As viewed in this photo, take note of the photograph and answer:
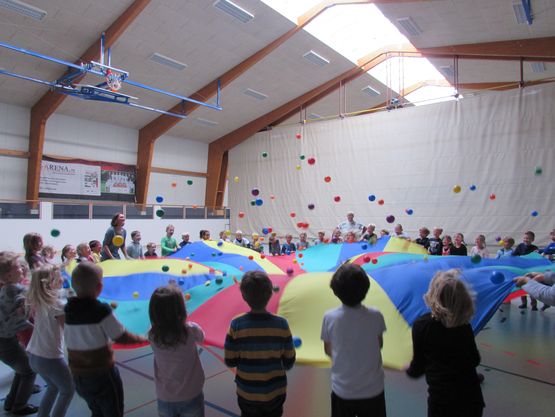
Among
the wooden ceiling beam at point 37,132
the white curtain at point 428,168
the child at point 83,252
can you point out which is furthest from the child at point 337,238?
the wooden ceiling beam at point 37,132

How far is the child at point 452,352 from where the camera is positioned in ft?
4.50

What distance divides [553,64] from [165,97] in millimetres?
8246

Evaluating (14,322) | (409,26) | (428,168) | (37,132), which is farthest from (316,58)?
(14,322)

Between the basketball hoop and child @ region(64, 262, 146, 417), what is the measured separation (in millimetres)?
6132

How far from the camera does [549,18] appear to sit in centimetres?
603

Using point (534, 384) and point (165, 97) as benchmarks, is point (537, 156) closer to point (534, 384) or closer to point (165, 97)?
point (534, 384)

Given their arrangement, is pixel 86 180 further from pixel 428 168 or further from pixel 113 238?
pixel 428 168

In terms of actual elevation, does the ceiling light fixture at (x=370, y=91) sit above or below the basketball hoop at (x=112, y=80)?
above

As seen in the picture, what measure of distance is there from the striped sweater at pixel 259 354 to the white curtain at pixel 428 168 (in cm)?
709

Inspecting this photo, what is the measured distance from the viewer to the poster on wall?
363 inches

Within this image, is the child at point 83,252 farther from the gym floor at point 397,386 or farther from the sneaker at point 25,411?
the sneaker at point 25,411

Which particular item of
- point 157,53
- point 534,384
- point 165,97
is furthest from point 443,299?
point 165,97

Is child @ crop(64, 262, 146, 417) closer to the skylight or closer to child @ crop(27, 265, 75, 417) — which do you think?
child @ crop(27, 265, 75, 417)

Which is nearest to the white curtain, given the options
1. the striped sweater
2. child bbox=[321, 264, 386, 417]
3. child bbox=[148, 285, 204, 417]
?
child bbox=[321, 264, 386, 417]
